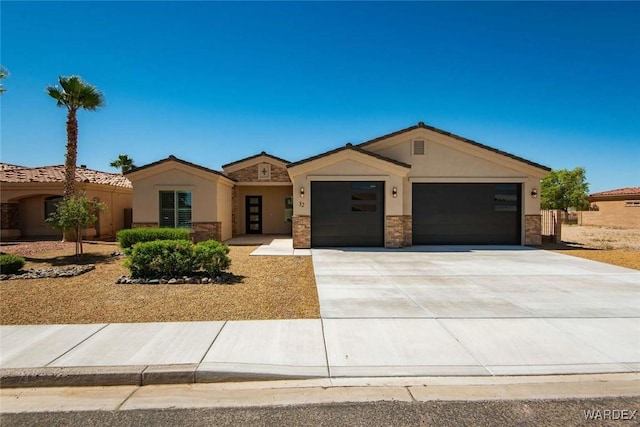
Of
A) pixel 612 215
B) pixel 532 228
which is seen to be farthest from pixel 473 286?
pixel 612 215

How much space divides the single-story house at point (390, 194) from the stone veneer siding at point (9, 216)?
8665 millimetres

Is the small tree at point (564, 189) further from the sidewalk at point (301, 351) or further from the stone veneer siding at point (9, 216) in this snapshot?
the stone veneer siding at point (9, 216)

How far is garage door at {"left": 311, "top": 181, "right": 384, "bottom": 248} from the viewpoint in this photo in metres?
14.7

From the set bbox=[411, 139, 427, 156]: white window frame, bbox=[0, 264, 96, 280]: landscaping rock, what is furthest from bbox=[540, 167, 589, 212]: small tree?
bbox=[0, 264, 96, 280]: landscaping rock

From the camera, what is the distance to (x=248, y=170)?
20.3 meters

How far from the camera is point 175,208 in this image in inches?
656

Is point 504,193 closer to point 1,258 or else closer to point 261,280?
point 261,280

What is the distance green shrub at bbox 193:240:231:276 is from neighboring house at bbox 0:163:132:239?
12.5 meters

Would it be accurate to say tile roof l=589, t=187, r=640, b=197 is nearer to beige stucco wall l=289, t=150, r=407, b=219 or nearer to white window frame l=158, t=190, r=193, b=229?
beige stucco wall l=289, t=150, r=407, b=219

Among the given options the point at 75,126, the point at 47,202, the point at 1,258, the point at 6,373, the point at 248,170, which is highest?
the point at 75,126

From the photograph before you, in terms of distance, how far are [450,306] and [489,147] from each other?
1116 centimetres

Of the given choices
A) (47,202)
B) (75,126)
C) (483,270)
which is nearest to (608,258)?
(483,270)

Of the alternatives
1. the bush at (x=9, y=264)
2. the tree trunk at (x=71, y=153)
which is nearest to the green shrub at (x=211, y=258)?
the bush at (x=9, y=264)

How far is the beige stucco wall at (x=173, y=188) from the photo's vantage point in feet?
53.7
